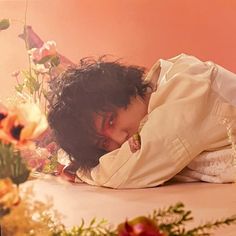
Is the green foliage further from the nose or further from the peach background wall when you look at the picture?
the nose

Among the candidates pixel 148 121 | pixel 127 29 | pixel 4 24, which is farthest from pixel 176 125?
pixel 4 24

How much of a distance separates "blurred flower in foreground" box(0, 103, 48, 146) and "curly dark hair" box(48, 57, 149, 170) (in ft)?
0.36

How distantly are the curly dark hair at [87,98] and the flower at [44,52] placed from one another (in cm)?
3

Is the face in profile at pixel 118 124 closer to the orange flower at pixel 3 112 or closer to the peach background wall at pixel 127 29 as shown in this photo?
the peach background wall at pixel 127 29

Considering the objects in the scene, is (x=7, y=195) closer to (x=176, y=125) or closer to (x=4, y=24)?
(x=4, y=24)

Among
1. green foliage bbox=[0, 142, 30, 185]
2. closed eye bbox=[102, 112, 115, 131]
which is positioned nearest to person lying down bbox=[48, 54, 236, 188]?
closed eye bbox=[102, 112, 115, 131]

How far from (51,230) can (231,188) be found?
0.27m

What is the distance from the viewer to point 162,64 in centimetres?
66

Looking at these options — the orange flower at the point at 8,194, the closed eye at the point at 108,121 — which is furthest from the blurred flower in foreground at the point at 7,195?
the closed eye at the point at 108,121

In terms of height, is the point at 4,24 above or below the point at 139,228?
above

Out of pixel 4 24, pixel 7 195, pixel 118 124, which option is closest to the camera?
pixel 7 195

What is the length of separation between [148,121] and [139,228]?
0.30m

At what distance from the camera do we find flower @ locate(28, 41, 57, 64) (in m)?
0.52

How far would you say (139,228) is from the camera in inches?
14.5
